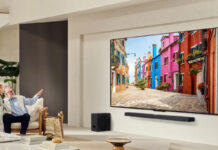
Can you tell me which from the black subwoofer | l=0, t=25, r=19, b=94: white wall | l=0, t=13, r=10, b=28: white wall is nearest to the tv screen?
the black subwoofer

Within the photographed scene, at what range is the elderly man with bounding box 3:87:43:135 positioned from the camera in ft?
20.3

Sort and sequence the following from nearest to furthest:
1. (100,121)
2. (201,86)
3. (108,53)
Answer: (201,86) < (100,121) < (108,53)

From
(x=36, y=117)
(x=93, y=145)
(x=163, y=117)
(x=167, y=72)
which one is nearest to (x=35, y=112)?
(x=36, y=117)

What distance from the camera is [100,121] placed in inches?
293

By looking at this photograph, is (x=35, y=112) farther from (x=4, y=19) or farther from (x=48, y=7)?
(x=4, y=19)

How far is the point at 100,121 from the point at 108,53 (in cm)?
144

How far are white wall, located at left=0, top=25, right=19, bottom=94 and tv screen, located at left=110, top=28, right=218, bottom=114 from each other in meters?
4.50

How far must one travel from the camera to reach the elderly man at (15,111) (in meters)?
6.18

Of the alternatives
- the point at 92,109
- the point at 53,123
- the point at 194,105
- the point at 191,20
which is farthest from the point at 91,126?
the point at 191,20

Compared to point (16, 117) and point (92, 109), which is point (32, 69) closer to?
point (92, 109)

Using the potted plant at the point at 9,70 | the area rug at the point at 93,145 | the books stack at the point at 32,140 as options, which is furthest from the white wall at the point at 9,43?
the books stack at the point at 32,140

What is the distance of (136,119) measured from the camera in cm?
715

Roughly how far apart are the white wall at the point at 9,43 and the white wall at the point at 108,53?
3218mm

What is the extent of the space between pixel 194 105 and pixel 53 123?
2467 mm
